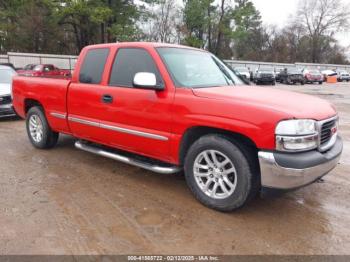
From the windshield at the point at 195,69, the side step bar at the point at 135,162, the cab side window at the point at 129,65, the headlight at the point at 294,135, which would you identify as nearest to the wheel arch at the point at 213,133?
the side step bar at the point at 135,162

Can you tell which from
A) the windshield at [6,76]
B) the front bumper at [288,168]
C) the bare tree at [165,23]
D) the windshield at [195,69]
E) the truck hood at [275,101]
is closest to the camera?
the front bumper at [288,168]

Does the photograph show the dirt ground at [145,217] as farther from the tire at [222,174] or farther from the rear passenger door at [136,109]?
the rear passenger door at [136,109]

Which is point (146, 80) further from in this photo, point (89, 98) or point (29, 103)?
point (29, 103)

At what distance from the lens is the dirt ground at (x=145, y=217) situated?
3.05 metres

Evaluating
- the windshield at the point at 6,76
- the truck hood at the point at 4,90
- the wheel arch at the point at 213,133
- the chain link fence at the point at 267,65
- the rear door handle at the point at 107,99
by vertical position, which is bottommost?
the wheel arch at the point at 213,133

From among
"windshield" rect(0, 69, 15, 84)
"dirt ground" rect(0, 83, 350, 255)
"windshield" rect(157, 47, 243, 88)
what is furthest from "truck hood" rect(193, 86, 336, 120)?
"windshield" rect(0, 69, 15, 84)

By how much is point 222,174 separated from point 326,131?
1.22 meters

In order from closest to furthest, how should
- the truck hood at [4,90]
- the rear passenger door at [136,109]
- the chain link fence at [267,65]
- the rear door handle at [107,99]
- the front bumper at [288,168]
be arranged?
the front bumper at [288,168], the rear passenger door at [136,109], the rear door handle at [107,99], the truck hood at [4,90], the chain link fence at [267,65]

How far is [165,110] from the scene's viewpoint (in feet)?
12.9

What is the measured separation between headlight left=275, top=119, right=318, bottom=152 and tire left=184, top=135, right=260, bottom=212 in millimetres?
409

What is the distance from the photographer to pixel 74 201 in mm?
3951

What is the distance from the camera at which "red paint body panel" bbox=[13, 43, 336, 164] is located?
332 cm

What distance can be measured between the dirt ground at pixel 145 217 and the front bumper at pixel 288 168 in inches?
19.8

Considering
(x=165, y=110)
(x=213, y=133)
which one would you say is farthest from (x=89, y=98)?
(x=213, y=133)
